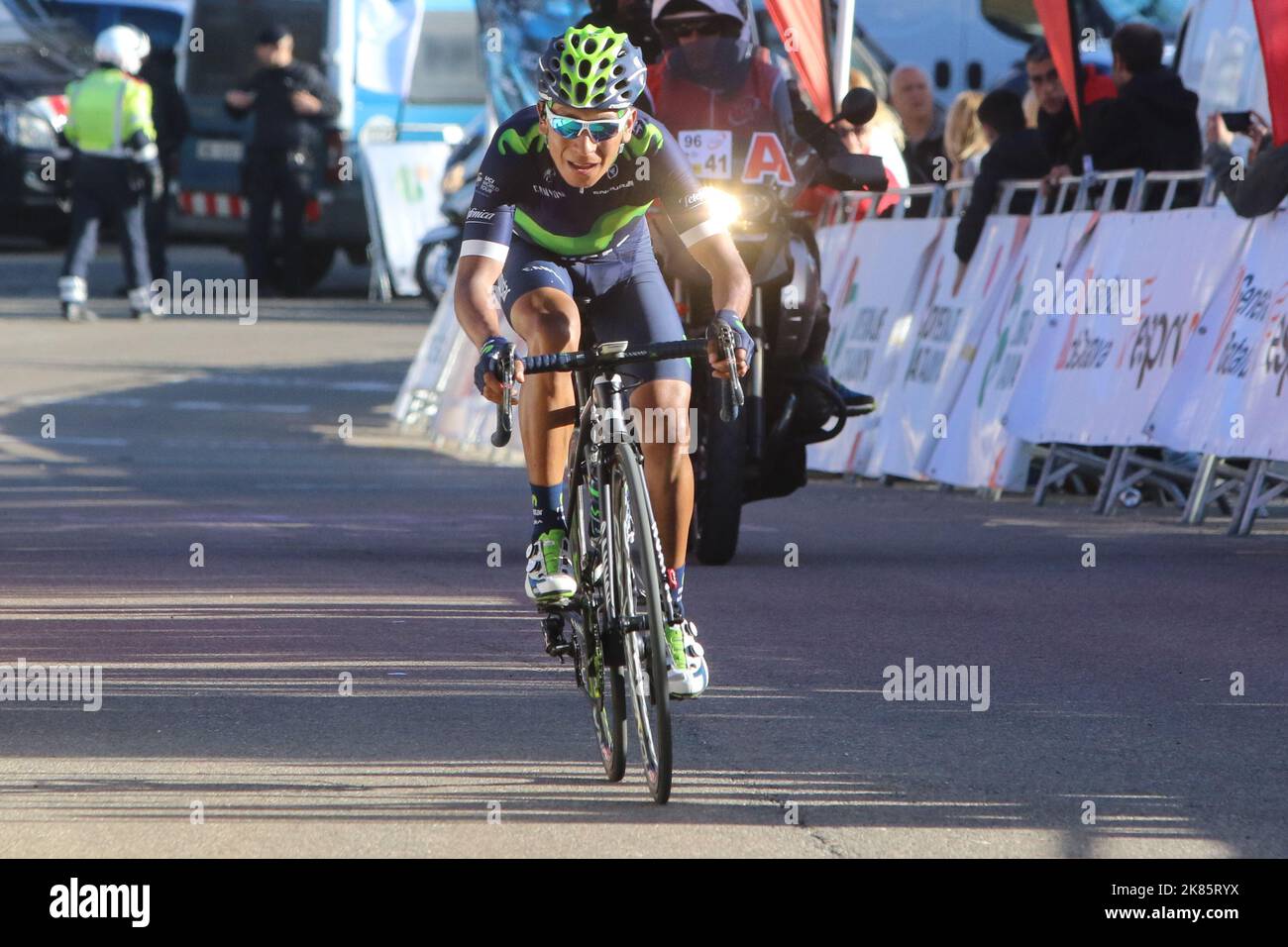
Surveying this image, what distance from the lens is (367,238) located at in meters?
28.1

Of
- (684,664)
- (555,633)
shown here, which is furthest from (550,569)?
(684,664)

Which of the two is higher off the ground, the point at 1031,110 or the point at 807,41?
the point at 807,41

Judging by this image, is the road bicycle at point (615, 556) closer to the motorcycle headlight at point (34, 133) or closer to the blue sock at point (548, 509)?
the blue sock at point (548, 509)

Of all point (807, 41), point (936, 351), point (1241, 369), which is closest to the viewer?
point (1241, 369)

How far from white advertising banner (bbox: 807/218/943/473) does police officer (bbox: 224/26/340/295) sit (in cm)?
1189

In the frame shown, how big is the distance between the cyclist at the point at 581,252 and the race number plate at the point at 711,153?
3.54 m

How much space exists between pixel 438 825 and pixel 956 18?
23.2 m

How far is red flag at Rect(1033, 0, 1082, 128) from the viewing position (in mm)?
14148

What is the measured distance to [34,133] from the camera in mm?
29234

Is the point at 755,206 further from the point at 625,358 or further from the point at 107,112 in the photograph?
the point at 107,112

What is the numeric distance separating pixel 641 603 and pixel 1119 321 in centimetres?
683

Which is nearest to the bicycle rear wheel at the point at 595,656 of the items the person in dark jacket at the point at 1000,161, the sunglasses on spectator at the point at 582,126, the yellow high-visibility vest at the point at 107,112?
the sunglasses on spectator at the point at 582,126

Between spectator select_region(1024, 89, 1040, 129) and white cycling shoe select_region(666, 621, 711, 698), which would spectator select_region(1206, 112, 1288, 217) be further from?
white cycling shoe select_region(666, 621, 711, 698)

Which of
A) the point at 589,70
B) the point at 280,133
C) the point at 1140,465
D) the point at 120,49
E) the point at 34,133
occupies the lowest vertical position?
the point at 34,133
